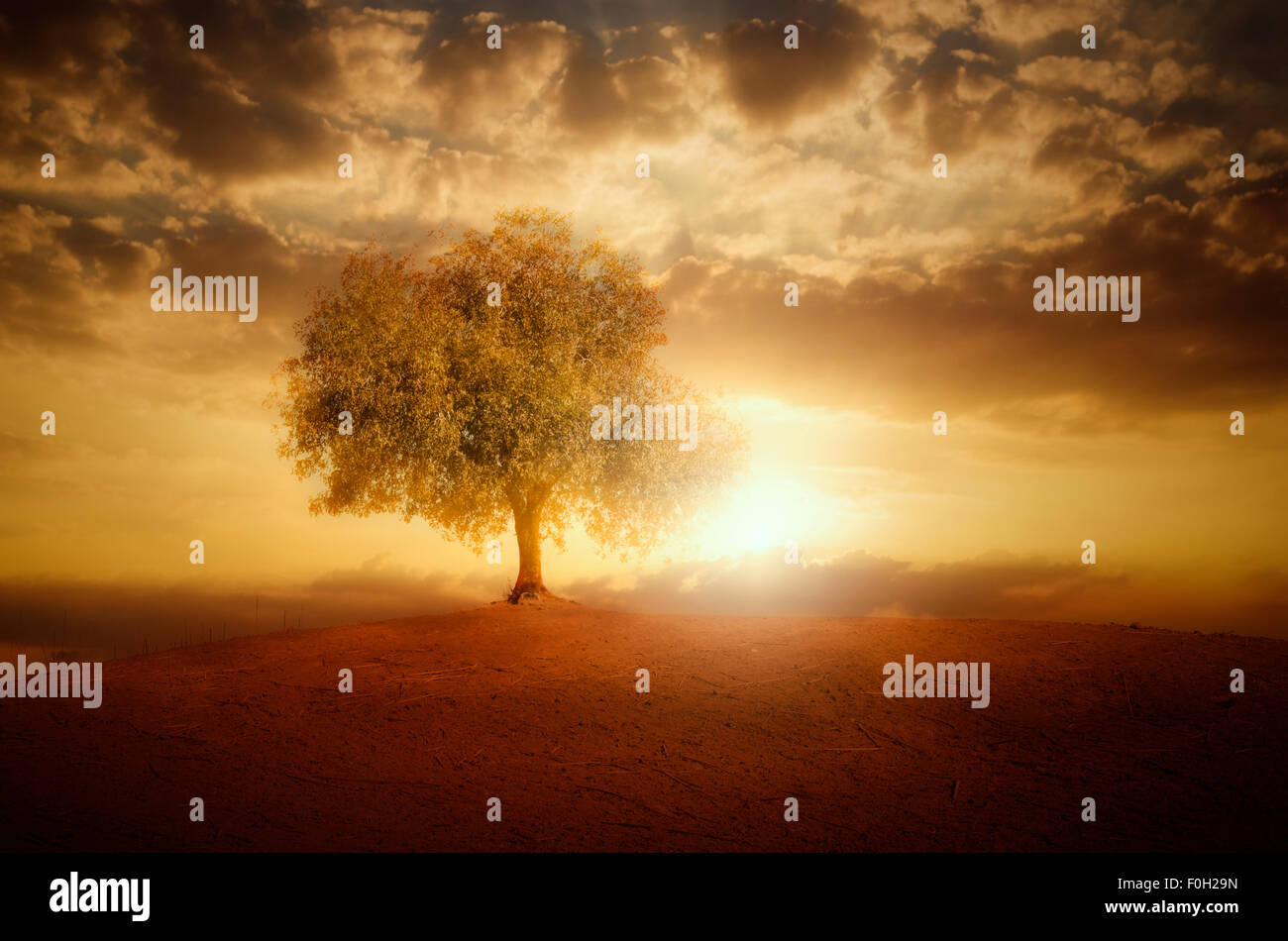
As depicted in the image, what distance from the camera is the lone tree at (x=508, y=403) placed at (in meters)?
22.6

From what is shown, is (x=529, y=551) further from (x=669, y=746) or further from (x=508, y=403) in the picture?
(x=669, y=746)

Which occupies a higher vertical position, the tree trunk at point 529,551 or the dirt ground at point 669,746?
the tree trunk at point 529,551

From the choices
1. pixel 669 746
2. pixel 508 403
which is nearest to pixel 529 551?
pixel 508 403

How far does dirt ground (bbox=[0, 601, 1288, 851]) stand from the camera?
1145cm

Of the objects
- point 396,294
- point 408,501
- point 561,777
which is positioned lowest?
point 561,777

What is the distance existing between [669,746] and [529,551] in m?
11.2

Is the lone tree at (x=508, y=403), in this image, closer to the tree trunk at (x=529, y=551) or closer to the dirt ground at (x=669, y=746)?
the tree trunk at (x=529, y=551)

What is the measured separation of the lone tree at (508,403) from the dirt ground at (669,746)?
512 cm

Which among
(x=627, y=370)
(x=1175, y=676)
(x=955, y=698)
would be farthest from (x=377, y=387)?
(x=1175, y=676)

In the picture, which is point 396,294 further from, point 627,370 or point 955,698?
point 955,698

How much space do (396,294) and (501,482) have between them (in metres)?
6.64

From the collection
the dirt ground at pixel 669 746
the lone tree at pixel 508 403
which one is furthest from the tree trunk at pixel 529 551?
the dirt ground at pixel 669 746

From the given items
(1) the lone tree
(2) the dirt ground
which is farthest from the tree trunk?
(2) the dirt ground
